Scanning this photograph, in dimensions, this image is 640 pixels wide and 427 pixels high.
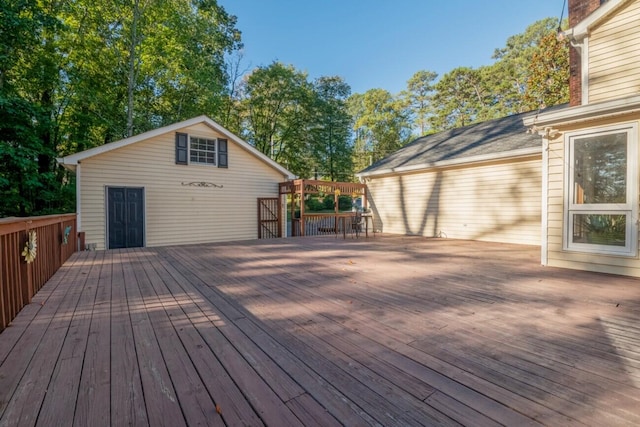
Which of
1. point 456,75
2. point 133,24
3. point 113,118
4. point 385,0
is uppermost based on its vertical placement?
point 456,75

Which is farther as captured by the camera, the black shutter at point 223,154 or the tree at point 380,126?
the tree at point 380,126

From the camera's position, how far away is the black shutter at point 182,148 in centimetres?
901

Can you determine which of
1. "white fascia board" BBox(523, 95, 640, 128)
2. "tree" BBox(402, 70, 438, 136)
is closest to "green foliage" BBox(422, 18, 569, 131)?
"tree" BBox(402, 70, 438, 136)

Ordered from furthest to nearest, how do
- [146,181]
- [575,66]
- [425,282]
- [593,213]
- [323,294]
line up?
[146,181], [575,66], [593,213], [425,282], [323,294]

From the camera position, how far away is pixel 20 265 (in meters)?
2.88

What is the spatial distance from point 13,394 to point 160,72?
634 inches

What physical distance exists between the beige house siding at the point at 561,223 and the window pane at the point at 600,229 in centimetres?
18

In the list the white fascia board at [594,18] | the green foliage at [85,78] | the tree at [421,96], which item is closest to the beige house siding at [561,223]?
the white fascia board at [594,18]

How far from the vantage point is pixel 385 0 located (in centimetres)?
1338

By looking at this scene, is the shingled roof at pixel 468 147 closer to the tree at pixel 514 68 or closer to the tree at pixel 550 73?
the tree at pixel 550 73

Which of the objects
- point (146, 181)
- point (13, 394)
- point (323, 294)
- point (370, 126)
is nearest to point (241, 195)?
point (146, 181)

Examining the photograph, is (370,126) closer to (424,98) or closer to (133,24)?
(424,98)

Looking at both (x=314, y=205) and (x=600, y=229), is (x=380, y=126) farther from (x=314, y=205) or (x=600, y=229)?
(x=600, y=229)

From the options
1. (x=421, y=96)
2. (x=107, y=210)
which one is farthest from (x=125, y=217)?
(x=421, y=96)
